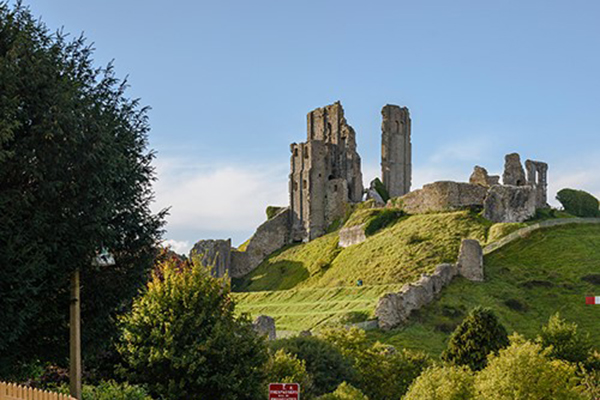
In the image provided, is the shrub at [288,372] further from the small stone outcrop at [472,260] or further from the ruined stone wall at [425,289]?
the small stone outcrop at [472,260]

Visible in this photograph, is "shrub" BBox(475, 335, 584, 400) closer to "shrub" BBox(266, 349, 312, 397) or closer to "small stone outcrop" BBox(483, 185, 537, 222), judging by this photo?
"shrub" BBox(266, 349, 312, 397)

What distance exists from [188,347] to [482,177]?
6676 centimetres

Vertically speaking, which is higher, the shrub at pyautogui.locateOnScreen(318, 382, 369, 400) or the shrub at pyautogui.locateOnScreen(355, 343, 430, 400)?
the shrub at pyautogui.locateOnScreen(318, 382, 369, 400)

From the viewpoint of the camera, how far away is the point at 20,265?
21.0 metres

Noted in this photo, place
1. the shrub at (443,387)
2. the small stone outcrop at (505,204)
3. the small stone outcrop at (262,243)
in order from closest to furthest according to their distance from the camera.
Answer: the shrub at (443,387) < the small stone outcrop at (505,204) < the small stone outcrop at (262,243)

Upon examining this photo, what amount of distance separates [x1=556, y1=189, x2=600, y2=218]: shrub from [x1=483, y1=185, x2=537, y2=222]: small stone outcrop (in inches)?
890

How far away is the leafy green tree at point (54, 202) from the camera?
2112 cm

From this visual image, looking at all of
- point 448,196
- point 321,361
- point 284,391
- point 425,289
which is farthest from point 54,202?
point 448,196

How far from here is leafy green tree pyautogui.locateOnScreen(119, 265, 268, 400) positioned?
2373cm

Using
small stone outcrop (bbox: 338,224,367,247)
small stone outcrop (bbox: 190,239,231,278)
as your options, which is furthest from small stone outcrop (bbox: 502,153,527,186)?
small stone outcrop (bbox: 190,239,231,278)

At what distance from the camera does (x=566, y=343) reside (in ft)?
133

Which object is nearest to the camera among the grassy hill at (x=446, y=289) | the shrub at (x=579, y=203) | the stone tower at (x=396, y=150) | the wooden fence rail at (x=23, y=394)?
the wooden fence rail at (x=23, y=394)

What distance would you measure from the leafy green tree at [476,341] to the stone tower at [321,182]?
5828 cm

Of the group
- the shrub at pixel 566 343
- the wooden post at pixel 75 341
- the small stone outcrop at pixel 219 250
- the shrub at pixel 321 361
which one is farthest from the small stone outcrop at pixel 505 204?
the wooden post at pixel 75 341
